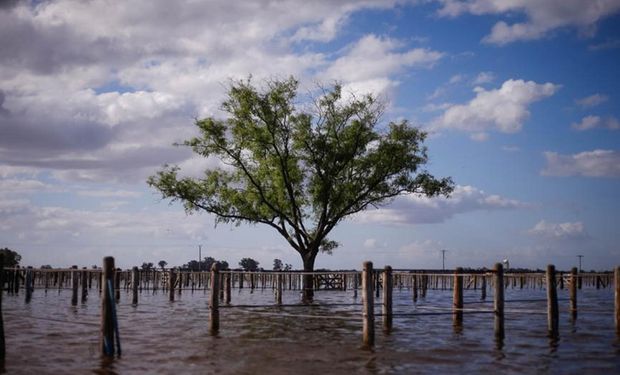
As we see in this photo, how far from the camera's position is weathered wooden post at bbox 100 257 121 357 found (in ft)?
38.7

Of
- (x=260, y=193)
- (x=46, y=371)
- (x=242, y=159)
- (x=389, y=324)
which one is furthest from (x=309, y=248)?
(x=46, y=371)

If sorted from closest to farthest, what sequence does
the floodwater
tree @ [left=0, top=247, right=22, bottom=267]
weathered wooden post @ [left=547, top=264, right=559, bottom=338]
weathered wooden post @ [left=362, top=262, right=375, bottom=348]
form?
the floodwater < weathered wooden post @ [left=362, top=262, right=375, bottom=348] < weathered wooden post @ [left=547, top=264, right=559, bottom=338] < tree @ [left=0, top=247, right=22, bottom=267]

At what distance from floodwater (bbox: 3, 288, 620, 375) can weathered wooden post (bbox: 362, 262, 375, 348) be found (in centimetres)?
33

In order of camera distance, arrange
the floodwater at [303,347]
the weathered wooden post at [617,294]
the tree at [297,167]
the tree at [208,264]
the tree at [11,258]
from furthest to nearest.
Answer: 1. the tree at [208,264]
2. the tree at [11,258]
3. the tree at [297,167]
4. the weathered wooden post at [617,294]
5. the floodwater at [303,347]

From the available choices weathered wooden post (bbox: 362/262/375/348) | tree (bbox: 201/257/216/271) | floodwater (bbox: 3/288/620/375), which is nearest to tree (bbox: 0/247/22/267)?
tree (bbox: 201/257/216/271)

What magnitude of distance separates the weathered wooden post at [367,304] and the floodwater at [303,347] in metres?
0.33

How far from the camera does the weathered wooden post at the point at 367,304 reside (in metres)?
13.5

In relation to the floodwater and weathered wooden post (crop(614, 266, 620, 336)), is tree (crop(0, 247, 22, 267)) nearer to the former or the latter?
the floodwater

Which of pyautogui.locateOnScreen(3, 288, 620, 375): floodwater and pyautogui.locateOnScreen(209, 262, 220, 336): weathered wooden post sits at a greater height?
pyautogui.locateOnScreen(209, 262, 220, 336): weathered wooden post

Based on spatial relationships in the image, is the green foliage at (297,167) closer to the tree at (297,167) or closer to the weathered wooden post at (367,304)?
the tree at (297,167)

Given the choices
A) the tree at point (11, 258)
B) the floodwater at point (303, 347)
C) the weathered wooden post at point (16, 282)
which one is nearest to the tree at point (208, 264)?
the tree at point (11, 258)

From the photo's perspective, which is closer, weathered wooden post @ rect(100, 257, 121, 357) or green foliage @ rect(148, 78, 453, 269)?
weathered wooden post @ rect(100, 257, 121, 357)

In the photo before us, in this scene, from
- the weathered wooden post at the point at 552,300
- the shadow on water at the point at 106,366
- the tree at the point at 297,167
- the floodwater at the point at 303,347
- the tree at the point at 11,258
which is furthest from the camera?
the tree at the point at 11,258

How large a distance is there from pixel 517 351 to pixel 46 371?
1043 cm
